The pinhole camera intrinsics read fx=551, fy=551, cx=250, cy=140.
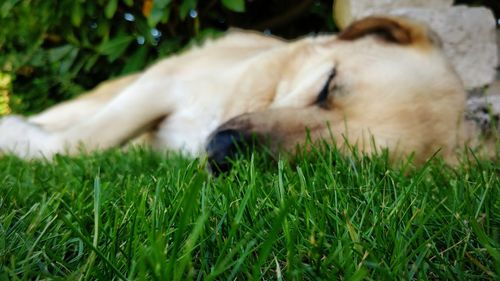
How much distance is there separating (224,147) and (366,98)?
0.66 meters

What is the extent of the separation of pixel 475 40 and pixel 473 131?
2.65 ft

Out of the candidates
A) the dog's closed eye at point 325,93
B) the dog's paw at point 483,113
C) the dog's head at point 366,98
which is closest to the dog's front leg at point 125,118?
the dog's head at point 366,98

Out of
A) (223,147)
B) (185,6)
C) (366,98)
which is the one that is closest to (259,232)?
(223,147)

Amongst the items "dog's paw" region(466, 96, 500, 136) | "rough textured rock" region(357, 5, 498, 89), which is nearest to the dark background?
"rough textured rock" region(357, 5, 498, 89)

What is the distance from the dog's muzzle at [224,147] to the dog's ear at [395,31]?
978 millimetres

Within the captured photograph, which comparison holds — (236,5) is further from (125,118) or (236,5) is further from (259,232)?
(259,232)

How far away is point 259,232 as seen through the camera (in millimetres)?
841

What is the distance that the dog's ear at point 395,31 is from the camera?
236 cm

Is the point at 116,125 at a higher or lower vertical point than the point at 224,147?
lower

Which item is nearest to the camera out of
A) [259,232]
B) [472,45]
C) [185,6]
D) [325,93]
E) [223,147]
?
[259,232]

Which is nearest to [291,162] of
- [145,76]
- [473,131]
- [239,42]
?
[473,131]

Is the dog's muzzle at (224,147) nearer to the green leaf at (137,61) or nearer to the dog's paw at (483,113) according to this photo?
the dog's paw at (483,113)

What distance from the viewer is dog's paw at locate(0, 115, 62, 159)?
8.96ft

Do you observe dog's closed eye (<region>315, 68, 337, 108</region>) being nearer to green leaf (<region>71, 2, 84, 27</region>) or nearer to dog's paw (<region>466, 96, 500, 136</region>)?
dog's paw (<region>466, 96, 500, 136</region>)
